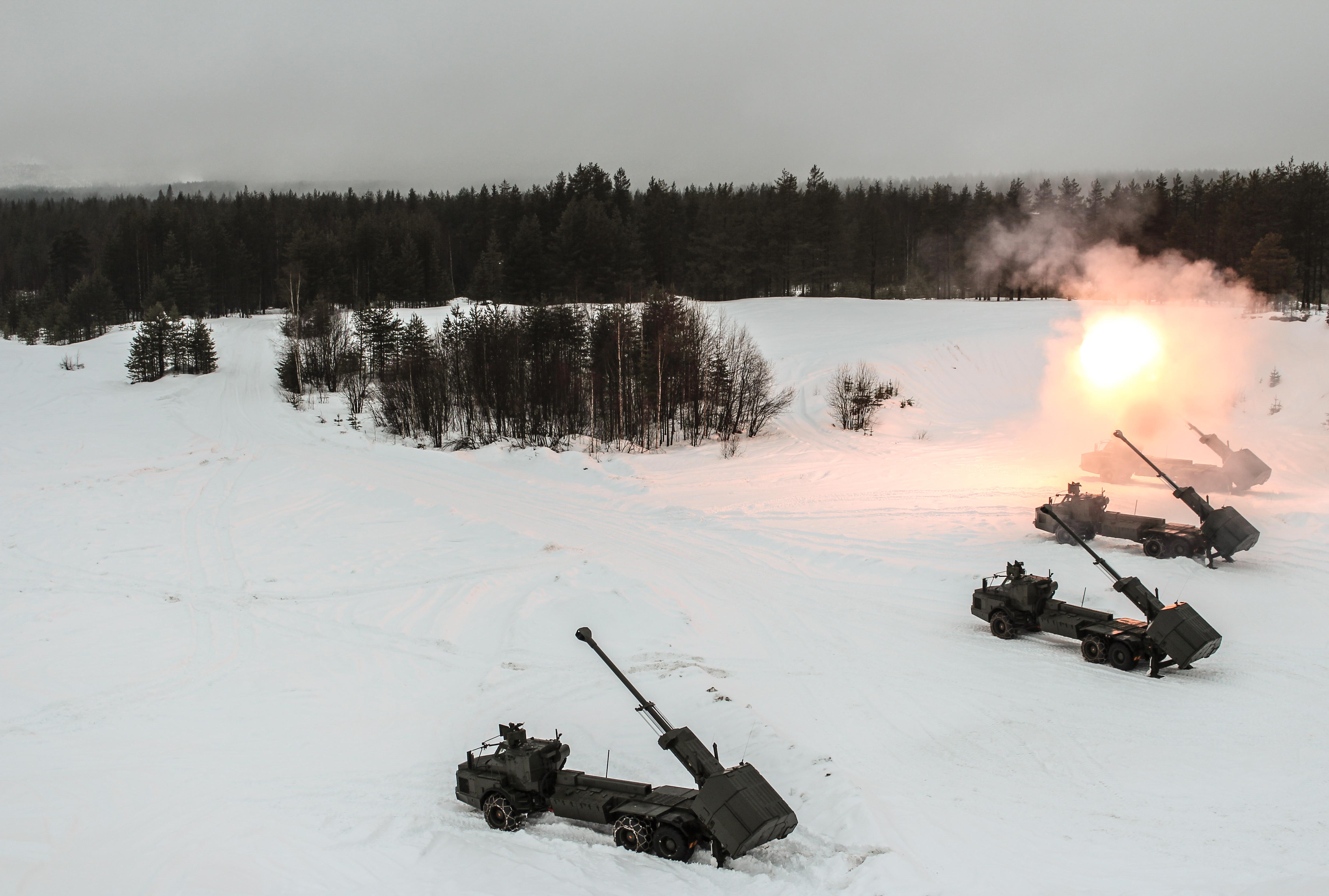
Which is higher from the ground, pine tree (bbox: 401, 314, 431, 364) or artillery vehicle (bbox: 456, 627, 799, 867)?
pine tree (bbox: 401, 314, 431, 364)

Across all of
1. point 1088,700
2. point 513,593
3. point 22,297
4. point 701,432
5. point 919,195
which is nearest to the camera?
point 1088,700

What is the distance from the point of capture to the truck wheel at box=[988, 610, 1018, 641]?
14.1 metres

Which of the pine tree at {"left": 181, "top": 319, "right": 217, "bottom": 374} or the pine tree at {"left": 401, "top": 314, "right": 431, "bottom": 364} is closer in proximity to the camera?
the pine tree at {"left": 401, "top": 314, "right": 431, "bottom": 364}

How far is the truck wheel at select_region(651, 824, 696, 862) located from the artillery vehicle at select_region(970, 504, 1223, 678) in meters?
7.88

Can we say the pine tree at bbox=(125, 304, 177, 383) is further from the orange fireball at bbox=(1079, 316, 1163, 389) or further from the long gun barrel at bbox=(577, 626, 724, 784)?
the orange fireball at bbox=(1079, 316, 1163, 389)

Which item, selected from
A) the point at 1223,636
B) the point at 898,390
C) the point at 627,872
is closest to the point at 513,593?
the point at 627,872

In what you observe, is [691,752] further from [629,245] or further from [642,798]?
[629,245]

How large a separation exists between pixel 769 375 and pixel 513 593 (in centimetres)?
2348

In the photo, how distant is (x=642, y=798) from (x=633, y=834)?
0.41 metres

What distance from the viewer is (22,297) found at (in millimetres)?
78938

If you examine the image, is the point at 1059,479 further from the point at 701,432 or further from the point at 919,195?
the point at 919,195

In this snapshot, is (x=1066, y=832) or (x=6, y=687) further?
(x=6, y=687)

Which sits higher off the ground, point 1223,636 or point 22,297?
point 22,297

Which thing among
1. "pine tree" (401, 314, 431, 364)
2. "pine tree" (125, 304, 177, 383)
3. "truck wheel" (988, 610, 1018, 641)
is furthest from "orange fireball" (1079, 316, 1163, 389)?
"pine tree" (125, 304, 177, 383)
